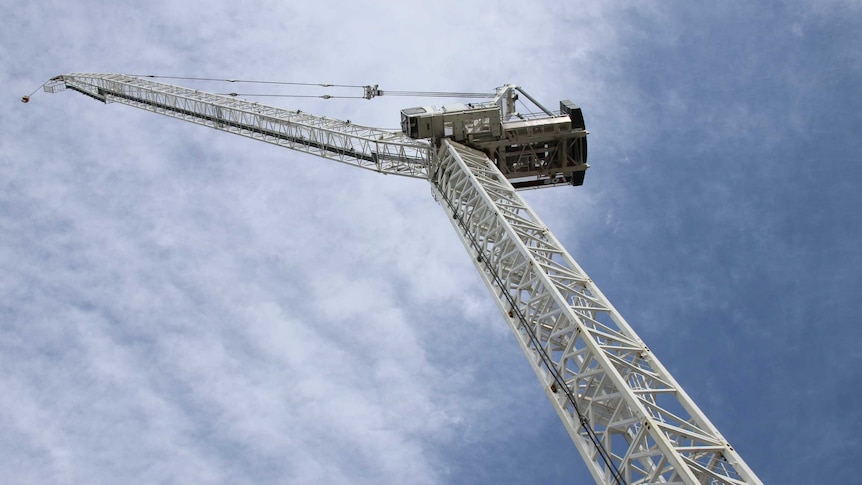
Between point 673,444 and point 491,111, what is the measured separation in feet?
91.9

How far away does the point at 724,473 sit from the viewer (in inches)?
1050

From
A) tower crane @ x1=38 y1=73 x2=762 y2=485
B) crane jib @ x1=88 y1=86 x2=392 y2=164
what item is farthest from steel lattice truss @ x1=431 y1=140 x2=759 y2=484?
crane jib @ x1=88 y1=86 x2=392 y2=164

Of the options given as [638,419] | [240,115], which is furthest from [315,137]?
[638,419]

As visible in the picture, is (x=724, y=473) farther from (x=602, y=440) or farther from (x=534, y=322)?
(x=534, y=322)

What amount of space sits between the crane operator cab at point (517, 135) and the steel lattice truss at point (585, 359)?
7.20 meters

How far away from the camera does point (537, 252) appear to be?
37.5m

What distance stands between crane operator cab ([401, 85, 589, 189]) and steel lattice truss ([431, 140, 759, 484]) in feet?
23.6

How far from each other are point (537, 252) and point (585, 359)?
26.5 feet

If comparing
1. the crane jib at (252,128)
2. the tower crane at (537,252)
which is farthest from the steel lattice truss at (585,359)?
the crane jib at (252,128)

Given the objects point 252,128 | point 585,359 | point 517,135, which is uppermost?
point 252,128

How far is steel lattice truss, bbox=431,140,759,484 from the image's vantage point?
2675 cm

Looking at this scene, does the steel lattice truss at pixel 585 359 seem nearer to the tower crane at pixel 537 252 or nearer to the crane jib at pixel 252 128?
the tower crane at pixel 537 252

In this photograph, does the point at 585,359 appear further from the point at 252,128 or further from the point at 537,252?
the point at 252,128

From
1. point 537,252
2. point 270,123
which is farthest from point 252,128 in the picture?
point 537,252
